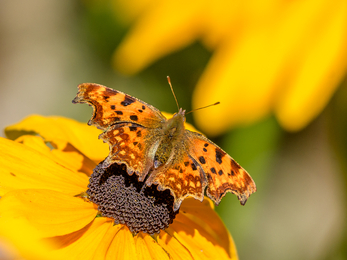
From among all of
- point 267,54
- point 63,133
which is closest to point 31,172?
point 63,133

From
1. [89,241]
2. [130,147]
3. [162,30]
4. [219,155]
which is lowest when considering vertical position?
[89,241]

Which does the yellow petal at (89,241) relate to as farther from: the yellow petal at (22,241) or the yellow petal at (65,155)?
the yellow petal at (65,155)

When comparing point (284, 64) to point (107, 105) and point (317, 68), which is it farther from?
point (107, 105)

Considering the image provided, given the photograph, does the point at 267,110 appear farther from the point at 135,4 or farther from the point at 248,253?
the point at 248,253

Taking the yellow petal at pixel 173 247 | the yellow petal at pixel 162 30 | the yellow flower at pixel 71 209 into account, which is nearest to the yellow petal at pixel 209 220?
the yellow flower at pixel 71 209

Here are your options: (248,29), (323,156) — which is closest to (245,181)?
(248,29)

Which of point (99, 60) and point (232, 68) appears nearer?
point (232, 68)

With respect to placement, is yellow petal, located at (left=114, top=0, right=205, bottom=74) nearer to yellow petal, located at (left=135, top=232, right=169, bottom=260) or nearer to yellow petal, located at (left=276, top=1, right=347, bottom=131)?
yellow petal, located at (left=276, top=1, right=347, bottom=131)
